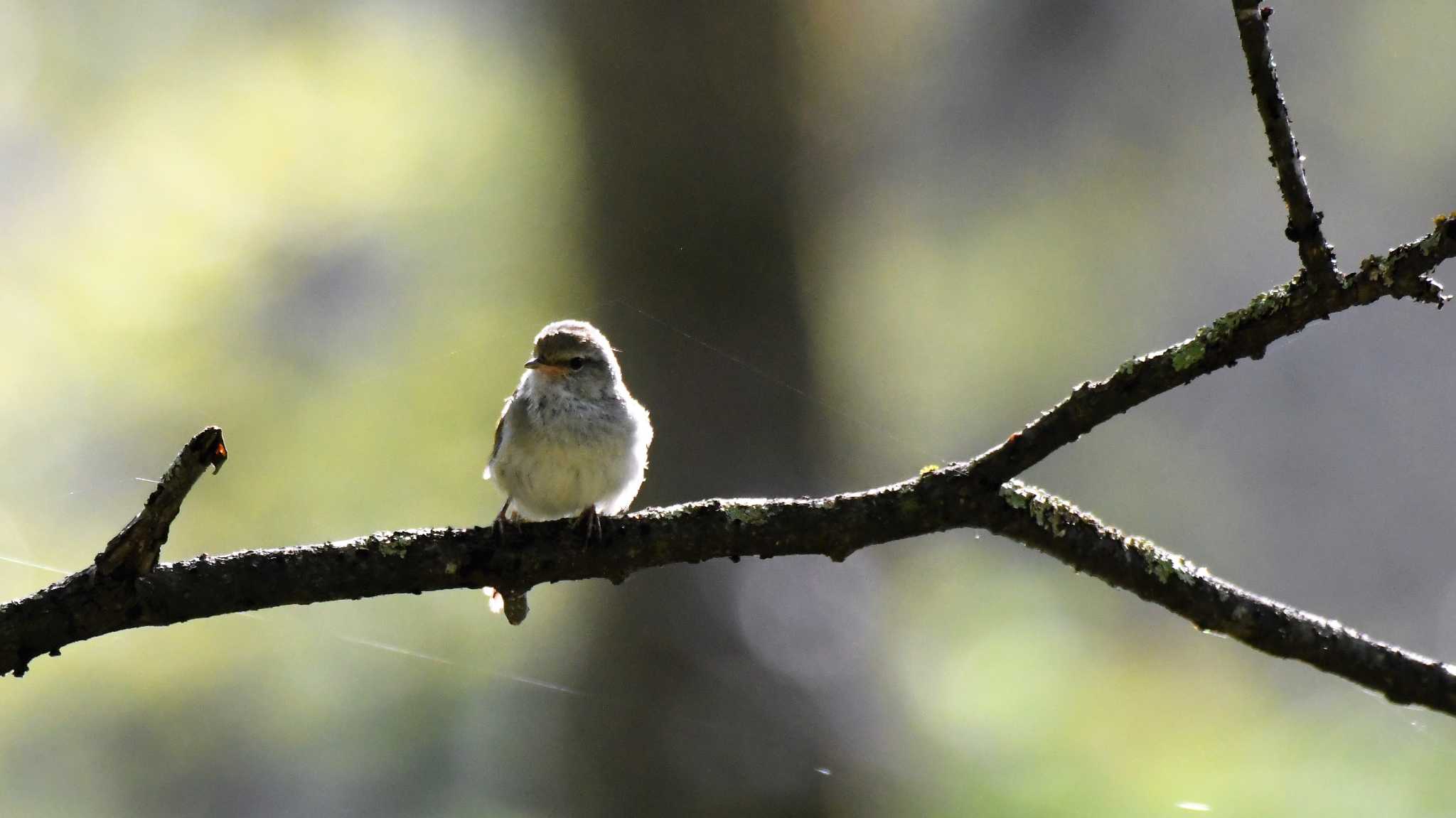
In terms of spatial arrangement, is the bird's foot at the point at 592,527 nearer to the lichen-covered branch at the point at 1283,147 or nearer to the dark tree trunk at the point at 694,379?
the lichen-covered branch at the point at 1283,147

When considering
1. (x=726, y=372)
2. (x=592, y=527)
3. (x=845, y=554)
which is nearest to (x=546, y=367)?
(x=592, y=527)

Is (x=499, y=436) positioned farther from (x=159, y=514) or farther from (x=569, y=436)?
(x=159, y=514)

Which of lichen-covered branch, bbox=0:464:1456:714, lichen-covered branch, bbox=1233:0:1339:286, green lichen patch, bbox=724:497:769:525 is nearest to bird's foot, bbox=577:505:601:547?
lichen-covered branch, bbox=0:464:1456:714

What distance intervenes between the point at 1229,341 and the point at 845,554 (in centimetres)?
81

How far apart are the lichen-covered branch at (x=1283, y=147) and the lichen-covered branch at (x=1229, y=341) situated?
0.05 meters

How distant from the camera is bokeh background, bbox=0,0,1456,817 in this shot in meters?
4.34

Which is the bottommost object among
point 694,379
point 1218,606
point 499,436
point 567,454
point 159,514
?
point 159,514

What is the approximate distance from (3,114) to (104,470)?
5.20ft

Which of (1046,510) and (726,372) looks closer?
(1046,510)

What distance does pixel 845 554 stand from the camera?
2.13 metres

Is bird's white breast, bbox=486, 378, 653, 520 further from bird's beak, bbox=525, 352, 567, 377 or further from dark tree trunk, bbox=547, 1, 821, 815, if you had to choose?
dark tree trunk, bbox=547, 1, 821, 815

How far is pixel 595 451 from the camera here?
2.98m

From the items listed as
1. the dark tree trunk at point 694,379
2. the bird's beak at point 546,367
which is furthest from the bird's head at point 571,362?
the dark tree trunk at point 694,379

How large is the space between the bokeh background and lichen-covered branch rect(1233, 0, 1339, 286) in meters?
2.58
